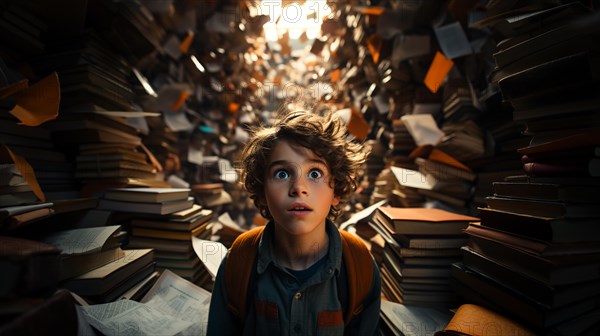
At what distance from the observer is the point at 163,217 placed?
107 centimetres

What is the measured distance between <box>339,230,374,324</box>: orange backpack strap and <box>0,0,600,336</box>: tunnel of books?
17cm

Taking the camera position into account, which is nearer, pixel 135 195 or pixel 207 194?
pixel 135 195

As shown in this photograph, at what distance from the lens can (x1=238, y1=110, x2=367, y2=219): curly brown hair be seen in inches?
28.4

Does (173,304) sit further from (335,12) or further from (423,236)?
(335,12)

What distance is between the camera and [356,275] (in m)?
0.71

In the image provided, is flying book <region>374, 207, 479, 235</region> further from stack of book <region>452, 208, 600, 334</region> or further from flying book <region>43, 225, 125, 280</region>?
flying book <region>43, 225, 125, 280</region>

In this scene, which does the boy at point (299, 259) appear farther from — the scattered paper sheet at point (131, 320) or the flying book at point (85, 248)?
the flying book at point (85, 248)

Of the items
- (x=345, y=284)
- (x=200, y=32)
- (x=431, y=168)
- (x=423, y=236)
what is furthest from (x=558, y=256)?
(x=200, y=32)

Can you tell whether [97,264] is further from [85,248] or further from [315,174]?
[315,174]

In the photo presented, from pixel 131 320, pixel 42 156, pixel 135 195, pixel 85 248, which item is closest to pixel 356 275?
pixel 131 320

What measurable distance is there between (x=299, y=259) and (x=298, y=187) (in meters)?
0.23

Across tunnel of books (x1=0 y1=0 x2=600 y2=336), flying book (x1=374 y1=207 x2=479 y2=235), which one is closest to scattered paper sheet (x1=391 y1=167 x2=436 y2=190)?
tunnel of books (x1=0 y1=0 x2=600 y2=336)

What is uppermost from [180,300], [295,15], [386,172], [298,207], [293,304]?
[295,15]

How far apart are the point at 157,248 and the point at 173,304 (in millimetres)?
274
